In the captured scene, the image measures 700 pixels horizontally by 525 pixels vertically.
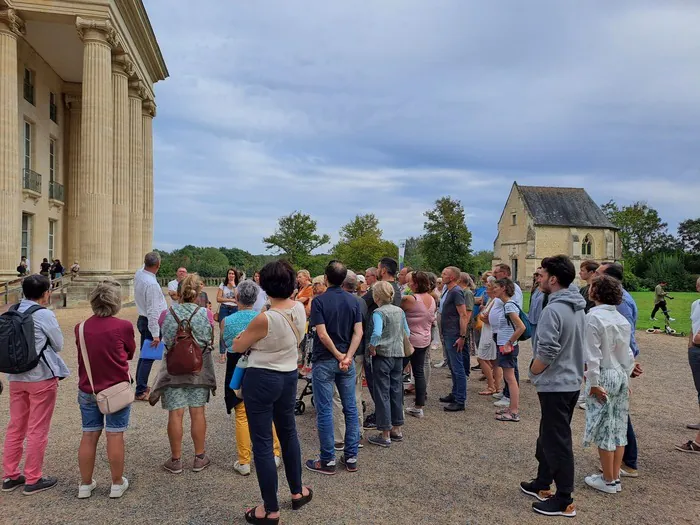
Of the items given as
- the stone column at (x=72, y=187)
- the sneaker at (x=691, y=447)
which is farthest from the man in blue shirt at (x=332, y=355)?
the stone column at (x=72, y=187)

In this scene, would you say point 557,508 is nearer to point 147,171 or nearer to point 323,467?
point 323,467

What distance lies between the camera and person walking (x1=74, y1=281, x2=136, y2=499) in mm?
3676

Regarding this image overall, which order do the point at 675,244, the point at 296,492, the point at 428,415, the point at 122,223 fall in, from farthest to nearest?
the point at 675,244, the point at 122,223, the point at 428,415, the point at 296,492

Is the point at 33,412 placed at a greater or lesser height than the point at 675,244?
lesser

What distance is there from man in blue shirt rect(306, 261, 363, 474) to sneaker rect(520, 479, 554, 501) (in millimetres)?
1588

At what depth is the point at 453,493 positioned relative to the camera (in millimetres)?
4074

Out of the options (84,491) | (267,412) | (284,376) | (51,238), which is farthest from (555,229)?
(84,491)

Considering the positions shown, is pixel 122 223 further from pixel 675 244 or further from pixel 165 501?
pixel 675 244

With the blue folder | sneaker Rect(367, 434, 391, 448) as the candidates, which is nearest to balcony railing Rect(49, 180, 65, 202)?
the blue folder

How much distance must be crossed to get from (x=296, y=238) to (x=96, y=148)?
106 ft

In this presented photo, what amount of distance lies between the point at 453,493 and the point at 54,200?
26522 mm

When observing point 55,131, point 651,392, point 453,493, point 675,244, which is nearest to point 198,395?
point 453,493

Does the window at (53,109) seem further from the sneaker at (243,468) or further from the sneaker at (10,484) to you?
the sneaker at (243,468)

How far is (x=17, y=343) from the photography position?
3.75 m
